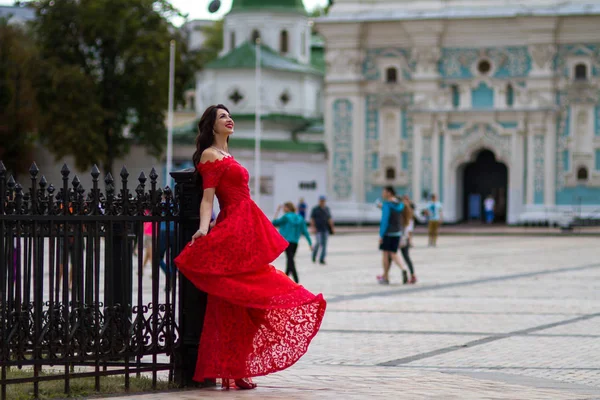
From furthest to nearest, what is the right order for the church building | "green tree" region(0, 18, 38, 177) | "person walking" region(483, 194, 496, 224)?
the church building < "green tree" region(0, 18, 38, 177) < "person walking" region(483, 194, 496, 224)

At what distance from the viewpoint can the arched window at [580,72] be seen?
58156 mm

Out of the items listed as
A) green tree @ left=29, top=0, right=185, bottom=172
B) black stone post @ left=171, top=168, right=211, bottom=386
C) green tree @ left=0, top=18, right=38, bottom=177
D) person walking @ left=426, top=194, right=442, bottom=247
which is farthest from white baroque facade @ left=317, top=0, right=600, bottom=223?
black stone post @ left=171, top=168, right=211, bottom=386

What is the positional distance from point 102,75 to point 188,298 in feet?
170

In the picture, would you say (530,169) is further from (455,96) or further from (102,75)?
(102,75)

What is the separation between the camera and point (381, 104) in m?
60.9

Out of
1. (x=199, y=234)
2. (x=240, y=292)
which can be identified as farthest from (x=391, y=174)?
(x=240, y=292)

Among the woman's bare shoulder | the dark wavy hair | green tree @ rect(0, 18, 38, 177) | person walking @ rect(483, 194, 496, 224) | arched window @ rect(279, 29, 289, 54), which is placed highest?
arched window @ rect(279, 29, 289, 54)

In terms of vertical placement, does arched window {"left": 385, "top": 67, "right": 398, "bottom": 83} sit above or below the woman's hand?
above

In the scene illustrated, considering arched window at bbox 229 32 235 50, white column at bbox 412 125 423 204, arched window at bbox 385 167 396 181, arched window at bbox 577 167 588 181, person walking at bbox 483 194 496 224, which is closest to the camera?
arched window at bbox 577 167 588 181

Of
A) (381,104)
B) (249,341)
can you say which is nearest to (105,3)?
(381,104)

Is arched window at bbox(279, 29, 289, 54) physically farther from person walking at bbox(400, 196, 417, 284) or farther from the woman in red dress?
the woman in red dress

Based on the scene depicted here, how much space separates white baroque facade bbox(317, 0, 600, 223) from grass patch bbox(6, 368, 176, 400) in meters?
49.0

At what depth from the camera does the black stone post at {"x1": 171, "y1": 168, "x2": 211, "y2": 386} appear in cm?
964

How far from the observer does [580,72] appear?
191ft
